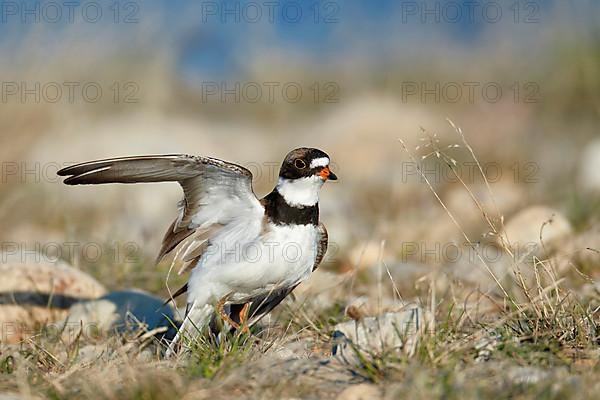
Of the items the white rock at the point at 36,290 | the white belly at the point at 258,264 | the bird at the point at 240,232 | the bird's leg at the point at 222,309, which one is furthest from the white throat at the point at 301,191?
the white rock at the point at 36,290

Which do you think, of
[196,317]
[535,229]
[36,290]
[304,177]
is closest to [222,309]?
[196,317]

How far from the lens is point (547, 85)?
13367 millimetres

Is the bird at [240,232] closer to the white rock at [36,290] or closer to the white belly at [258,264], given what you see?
the white belly at [258,264]

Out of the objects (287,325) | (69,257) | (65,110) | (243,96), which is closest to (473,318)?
(287,325)

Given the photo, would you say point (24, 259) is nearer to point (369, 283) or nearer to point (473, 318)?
point (369, 283)

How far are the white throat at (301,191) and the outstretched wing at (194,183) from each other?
0.15 metres

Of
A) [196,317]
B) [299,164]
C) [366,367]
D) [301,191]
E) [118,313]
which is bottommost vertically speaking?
[118,313]

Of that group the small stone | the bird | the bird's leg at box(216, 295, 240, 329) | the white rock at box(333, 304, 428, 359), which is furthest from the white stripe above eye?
the small stone

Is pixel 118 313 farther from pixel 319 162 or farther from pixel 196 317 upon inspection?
pixel 319 162

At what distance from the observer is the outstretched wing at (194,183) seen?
405 centimetres

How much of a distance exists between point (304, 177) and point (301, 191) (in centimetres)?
7

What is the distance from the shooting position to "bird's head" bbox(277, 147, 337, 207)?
173 inches

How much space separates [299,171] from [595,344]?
1594mm

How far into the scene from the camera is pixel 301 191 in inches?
173
